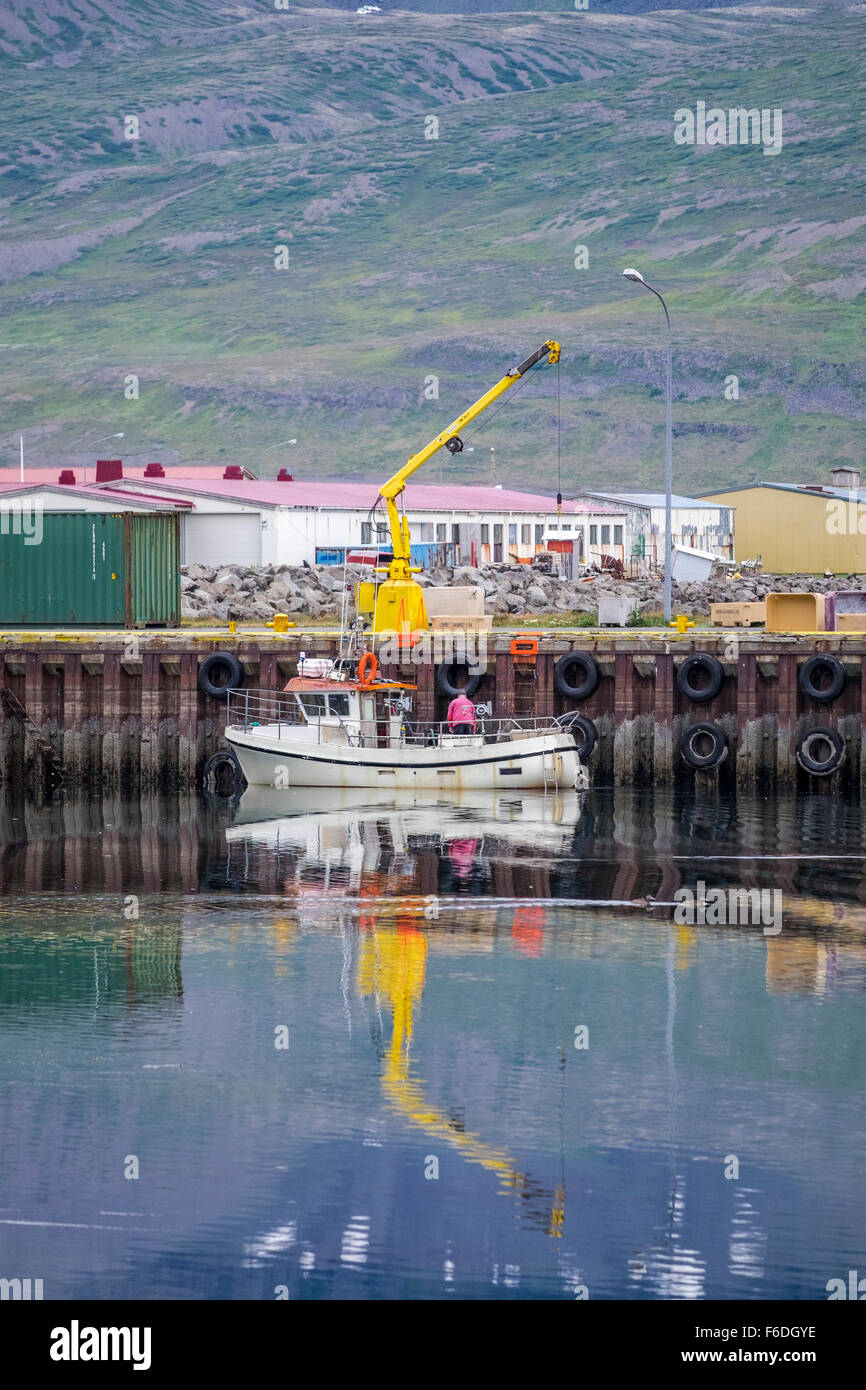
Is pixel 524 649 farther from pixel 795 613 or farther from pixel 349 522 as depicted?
pixel 349 522

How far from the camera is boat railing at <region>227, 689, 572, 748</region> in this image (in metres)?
45.3

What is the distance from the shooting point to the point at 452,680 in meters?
47.8

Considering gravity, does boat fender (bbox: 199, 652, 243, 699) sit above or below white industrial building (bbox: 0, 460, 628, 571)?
below

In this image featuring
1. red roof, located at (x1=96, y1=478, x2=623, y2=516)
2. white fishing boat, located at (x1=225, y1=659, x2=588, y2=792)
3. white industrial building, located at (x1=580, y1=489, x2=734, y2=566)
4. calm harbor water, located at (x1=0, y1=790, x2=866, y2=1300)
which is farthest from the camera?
white industrial building, located at (x1=580, y1=489, x2=734, y2=566)

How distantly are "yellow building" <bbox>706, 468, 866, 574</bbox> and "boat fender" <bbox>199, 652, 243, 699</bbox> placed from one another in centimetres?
5368

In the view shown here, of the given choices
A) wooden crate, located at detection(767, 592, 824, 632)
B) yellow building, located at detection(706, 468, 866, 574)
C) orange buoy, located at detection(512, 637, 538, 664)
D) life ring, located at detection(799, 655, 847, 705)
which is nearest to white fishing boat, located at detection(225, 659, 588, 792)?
orange buoy, located at detection(512, 637, 538, 664)

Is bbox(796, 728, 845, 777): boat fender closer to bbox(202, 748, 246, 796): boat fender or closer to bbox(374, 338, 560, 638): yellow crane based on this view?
bbox(374, 338, 560, 638): yellow crane

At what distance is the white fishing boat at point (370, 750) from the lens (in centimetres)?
4478

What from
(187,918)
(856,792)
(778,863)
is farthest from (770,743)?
(187,918)

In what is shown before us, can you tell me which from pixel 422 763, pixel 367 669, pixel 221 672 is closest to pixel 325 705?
pixel 367 669

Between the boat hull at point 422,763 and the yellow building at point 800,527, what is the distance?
53109 mm

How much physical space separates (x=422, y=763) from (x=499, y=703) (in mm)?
3394

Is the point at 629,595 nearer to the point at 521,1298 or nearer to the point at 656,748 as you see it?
the point at 656,748
